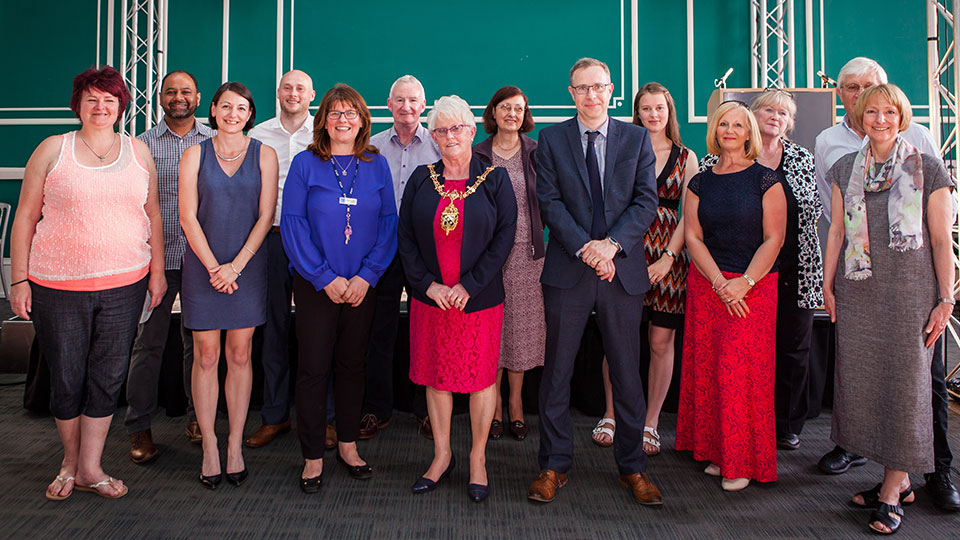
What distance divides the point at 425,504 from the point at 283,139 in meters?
1.95

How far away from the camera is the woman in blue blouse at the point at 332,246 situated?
2.41 meters

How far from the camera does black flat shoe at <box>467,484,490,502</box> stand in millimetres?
→ 2336

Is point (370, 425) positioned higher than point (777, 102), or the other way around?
point (777, 102)

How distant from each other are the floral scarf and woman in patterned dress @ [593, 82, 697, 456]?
0.68m

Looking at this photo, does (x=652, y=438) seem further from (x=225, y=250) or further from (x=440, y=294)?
(x=225, y=250)

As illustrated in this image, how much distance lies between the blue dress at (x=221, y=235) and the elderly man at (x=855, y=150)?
8.19ft

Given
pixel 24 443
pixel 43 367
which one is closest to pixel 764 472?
pixel 24 443

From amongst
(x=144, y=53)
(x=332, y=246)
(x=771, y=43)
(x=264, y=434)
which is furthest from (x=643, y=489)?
(x=144, y=53)

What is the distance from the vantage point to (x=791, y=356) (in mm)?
2891

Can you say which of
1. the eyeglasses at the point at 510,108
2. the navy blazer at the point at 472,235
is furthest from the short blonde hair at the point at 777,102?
the navy blazer at the point at 472,235

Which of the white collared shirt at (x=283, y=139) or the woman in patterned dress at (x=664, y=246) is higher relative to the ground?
the white collared shirt at (x=283, y=139)

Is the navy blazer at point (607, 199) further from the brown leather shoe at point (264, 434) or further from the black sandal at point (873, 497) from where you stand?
the brown leather shoe at point (264, 434)

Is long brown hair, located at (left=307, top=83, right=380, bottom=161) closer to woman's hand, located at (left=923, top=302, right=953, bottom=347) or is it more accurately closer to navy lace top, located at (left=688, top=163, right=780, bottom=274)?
navy lace top, located at (left=688, top=163, right=780, bottom=274)

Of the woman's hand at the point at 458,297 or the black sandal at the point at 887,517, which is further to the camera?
the woman's hand at the point at 458,297
